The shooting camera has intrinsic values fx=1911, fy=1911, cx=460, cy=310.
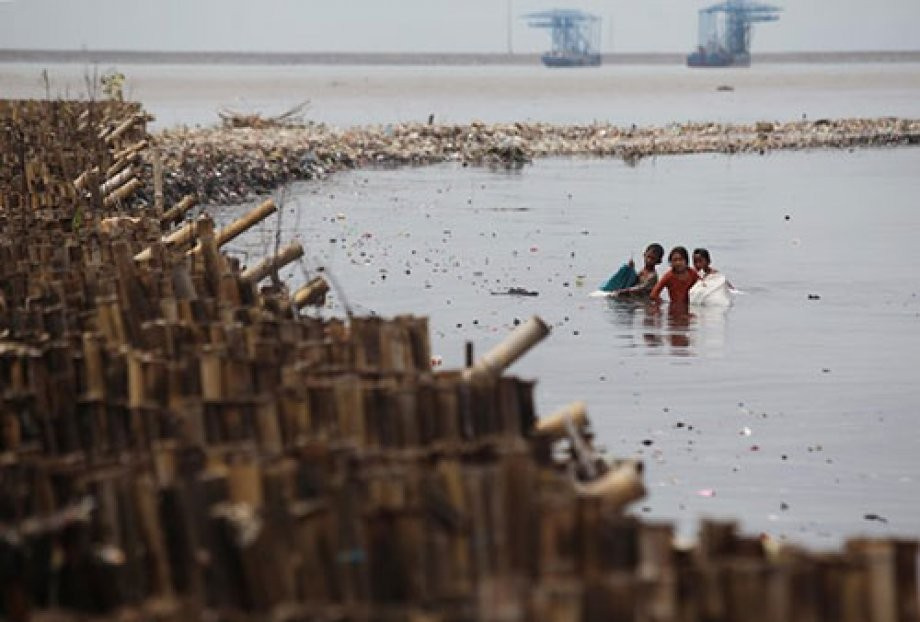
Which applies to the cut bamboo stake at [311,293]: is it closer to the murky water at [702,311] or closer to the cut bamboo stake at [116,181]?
the murky water at [702,311]

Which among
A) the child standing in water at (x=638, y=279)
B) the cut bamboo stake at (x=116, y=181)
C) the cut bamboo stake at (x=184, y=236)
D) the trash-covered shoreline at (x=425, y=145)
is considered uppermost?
the cut bamboo stake at (x=116, y=181)

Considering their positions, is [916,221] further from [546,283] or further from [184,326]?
[184,326]

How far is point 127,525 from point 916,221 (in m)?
30.1

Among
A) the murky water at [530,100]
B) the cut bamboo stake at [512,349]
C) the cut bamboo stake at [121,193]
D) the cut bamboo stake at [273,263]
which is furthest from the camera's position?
the murky water at [530,100]

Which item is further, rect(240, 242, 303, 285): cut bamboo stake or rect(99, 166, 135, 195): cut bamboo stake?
rect(99, 166, 135, 195): cut bamboo stake

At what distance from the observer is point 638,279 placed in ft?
75.2

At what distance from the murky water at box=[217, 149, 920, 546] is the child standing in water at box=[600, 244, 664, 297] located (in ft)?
0.87

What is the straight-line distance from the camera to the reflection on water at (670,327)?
776 inches

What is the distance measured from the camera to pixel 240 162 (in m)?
40.3

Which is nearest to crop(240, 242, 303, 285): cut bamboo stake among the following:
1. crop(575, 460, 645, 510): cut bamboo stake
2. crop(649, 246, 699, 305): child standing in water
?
crop(575, 460, 645, 510): cut bamboo stake

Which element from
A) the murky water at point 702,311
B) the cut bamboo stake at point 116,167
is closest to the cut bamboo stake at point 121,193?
the cut bamboo stake at point 116,167

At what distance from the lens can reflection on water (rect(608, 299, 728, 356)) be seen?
64.7ft

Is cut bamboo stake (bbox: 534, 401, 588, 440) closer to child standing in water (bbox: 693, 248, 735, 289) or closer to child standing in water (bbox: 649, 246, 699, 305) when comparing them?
child standing in water (bbox: 649, 246, 699, 305)

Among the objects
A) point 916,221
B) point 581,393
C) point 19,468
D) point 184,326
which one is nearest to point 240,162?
point 916,221
